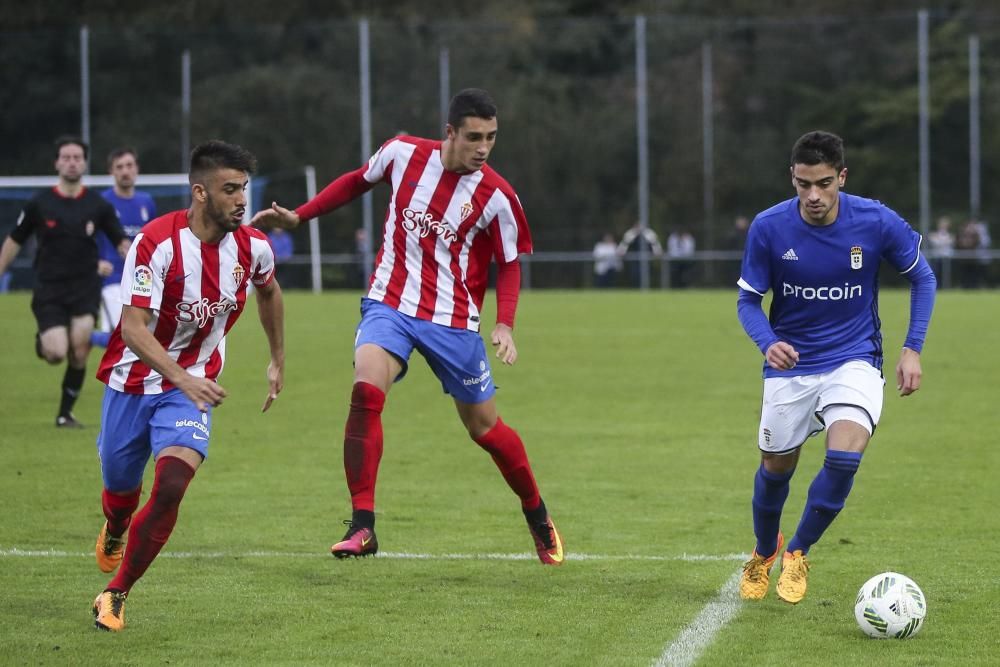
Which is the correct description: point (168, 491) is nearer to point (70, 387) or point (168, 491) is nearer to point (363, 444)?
point (363, 444)

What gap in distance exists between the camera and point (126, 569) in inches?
229

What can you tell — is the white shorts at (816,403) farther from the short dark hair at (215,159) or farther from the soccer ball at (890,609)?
the short dark hair at (215,159)

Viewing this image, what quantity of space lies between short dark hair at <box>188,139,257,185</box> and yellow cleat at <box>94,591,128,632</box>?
1.58m

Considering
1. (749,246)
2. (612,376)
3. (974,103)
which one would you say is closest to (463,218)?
(749,246)

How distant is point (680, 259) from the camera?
37688 millimetres

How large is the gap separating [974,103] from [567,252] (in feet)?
35.4

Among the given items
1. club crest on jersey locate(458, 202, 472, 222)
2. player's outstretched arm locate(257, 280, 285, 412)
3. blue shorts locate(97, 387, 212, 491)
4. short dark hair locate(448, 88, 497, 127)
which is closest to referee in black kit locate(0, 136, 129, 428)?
club crest on jersey locate(458, 202, 472, 222)

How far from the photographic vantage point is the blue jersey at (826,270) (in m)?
6.50

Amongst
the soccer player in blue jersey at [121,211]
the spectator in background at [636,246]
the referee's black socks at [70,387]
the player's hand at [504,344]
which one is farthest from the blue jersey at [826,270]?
the spectator in background at [636,246]

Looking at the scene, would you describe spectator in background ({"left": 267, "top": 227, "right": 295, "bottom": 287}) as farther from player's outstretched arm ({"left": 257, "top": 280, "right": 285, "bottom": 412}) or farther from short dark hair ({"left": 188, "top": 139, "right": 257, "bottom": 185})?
short dark hair ({"left": 188, "top": 139, "right": 257, "bottom": 185})

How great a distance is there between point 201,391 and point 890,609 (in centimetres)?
263

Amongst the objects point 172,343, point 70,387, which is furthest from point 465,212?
point 70,387

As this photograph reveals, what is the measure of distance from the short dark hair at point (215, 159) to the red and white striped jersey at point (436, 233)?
138cm

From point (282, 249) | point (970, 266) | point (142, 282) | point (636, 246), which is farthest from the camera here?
point (636, 246)
